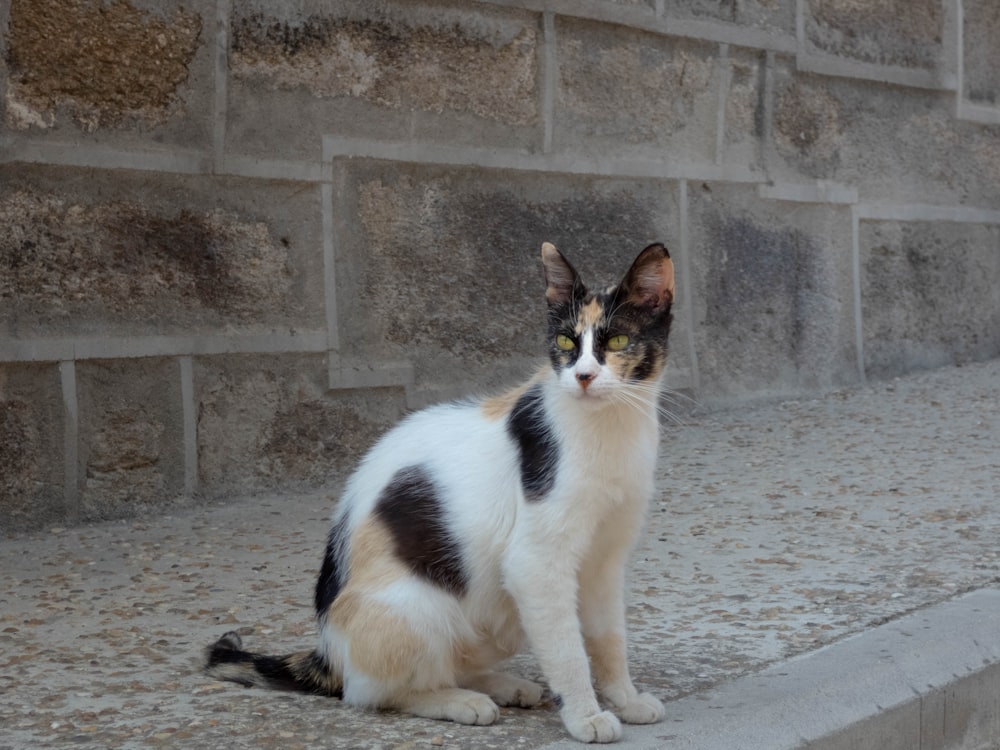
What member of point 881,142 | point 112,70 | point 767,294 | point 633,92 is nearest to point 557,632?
point 112,70

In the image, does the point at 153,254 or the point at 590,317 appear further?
the point at 153,254

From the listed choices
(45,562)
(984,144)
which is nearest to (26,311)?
(45,562)

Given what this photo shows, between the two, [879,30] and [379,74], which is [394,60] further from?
[879,30]

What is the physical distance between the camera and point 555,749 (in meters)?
3.18

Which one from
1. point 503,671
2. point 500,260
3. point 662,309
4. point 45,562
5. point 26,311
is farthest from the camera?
point 500,260

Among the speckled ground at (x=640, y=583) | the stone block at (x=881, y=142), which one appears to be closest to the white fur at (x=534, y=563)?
the speckled ground at (x=640, y=583)

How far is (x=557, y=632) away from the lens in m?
3.26

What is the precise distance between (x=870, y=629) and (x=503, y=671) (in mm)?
1241

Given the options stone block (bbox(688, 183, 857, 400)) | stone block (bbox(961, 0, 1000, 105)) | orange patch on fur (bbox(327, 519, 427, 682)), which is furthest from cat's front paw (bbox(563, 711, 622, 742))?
stone block (bbox(961, 0, 1000, 105))

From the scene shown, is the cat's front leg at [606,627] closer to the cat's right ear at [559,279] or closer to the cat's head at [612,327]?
the cat's head at [612,327]

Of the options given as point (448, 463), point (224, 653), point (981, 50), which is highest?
point (981, 50)

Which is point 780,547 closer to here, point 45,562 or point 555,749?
point 555,749

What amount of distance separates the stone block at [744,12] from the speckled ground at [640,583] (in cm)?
266

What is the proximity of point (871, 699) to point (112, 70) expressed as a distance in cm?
438
